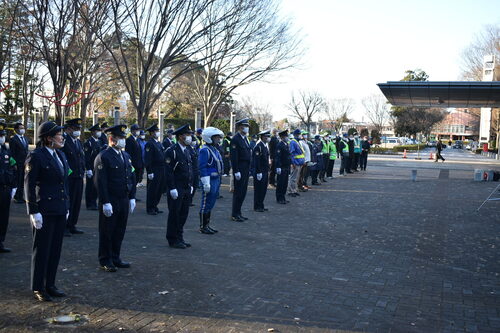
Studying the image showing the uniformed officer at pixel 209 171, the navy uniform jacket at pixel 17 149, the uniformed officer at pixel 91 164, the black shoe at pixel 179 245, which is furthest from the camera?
the uniformed officer at pixel 91 164

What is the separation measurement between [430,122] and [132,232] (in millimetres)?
70108

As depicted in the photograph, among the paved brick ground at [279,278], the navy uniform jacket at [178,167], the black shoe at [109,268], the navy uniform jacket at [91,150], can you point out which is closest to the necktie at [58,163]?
the paved brick ground at [279,278]

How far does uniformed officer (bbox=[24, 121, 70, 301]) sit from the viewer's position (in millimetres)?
5473

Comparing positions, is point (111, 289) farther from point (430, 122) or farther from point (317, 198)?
point (430, 122)

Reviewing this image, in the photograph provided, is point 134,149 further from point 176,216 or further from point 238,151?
point 176,216

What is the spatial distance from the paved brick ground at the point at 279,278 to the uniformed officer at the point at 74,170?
0.48m

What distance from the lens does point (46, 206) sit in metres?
5.54

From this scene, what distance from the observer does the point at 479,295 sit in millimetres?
6242

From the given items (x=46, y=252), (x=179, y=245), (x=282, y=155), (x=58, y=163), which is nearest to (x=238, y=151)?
(x=282, y=155)

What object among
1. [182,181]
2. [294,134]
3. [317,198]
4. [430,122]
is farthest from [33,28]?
[430,122]

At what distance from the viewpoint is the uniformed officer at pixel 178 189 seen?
26.9 ft

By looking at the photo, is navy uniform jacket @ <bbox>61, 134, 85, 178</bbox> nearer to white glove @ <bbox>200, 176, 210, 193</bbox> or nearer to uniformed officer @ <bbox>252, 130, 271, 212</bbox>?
white glove @ <bbox>200, 176, 210, 193</bbox>

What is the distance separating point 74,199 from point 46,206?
151 inches

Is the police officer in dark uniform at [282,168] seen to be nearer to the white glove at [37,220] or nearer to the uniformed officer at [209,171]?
the uniformed officer at [209,171]
